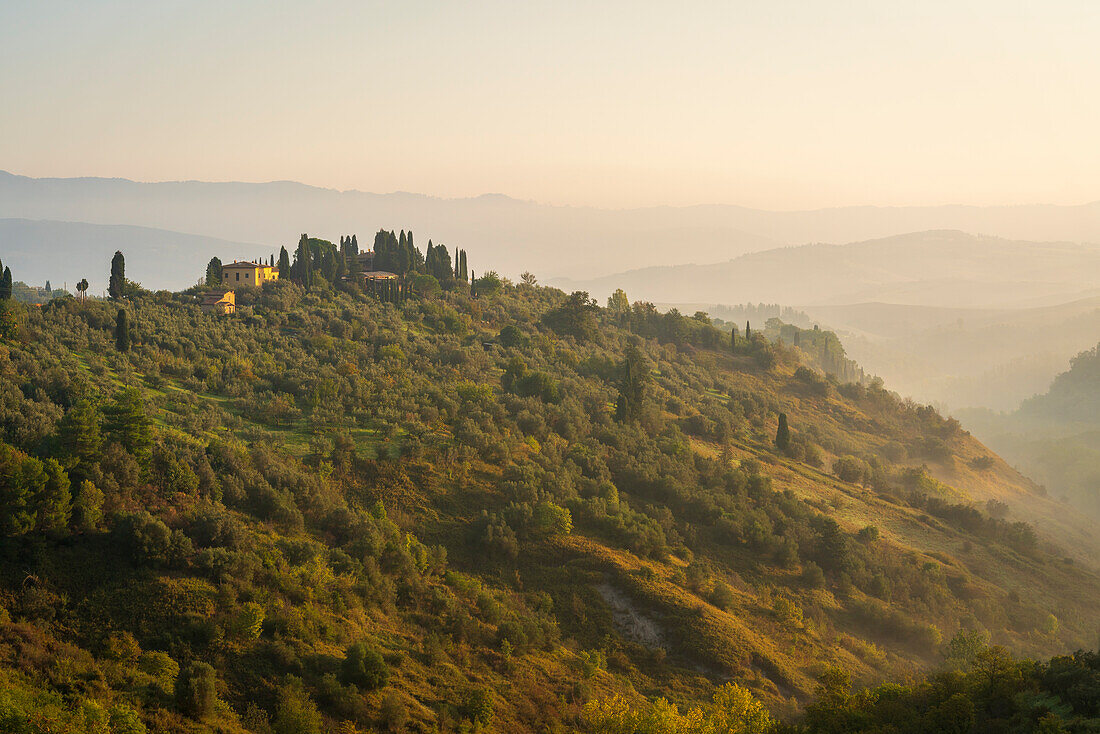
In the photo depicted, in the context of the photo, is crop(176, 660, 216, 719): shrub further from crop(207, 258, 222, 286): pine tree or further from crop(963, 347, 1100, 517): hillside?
crop(963, 347, 1100, 517): hillside

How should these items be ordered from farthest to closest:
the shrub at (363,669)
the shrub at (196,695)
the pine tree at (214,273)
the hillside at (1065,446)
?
the hillside at (1065,446) → the pine tree at (214,273) → the shrub at (363,669) → the shrub at (196,695)

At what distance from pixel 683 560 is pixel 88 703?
126ft

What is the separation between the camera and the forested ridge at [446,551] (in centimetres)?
2780

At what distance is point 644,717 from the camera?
30.6 metres

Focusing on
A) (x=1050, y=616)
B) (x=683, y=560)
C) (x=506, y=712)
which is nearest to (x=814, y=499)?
(x=1050, y=616)

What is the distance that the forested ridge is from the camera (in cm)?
2780

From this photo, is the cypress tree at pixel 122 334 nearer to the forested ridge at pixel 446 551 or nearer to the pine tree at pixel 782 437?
the forested ridge at pixel 446 551

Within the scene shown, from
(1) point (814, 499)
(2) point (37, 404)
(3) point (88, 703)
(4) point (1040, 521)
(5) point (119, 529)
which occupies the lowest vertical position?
(4) point (1040, 521)

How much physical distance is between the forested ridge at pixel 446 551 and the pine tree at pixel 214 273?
5894mm

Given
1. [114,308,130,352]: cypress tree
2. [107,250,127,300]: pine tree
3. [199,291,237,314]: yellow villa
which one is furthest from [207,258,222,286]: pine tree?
[114,308,130,352]: cypress tree

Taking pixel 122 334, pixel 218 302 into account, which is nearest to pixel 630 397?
pixel 122 334

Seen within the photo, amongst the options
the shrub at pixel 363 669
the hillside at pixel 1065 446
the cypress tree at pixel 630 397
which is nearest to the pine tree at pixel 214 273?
the cypress tree at pixel 630 397

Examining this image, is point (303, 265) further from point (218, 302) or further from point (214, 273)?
point (218, 302)

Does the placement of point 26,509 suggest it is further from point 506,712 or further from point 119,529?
point 506,712
